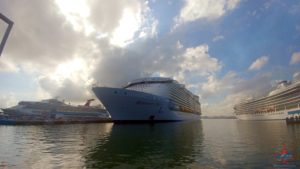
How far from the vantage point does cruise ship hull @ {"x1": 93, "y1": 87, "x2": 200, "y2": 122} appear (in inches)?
2502

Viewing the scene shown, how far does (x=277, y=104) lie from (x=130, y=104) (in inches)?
2605

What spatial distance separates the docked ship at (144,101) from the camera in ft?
210

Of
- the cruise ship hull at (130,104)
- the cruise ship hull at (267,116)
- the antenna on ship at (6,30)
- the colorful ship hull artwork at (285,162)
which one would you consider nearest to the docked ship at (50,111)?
the cruise ship hull at (130,104)

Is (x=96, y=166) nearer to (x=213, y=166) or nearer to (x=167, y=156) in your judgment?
(x=167, y=156)

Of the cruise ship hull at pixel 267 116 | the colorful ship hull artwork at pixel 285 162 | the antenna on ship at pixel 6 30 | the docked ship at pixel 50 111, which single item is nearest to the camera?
the antenna on ship at pixel 6 30

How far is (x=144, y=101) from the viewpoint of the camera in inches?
2660

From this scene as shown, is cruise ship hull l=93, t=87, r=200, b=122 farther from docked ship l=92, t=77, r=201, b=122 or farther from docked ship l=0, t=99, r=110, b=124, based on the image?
docked ship l=0, t=99, r=110, b=124

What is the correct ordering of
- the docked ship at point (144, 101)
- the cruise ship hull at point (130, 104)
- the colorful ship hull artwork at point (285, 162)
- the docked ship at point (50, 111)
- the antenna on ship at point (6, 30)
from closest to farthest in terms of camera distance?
1. the antenna on ship at point (6, 30)
2. the colorful ship hull artwork at point (285, 162)
3. the cruise ship hull at point (130, 104)
4. the docked ship at point (144, 101)
5. the docked ship at point (50, 111)

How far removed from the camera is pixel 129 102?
6481 centimetres

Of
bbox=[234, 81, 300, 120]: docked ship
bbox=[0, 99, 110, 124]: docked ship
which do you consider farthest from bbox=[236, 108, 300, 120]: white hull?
bbox=[0, 99, 110, 124]: docked ship

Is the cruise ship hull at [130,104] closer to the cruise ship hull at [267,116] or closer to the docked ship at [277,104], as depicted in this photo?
the docked ship at [277,104]

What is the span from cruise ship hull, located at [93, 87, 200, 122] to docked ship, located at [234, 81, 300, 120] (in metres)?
46.2

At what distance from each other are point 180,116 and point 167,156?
254 ft

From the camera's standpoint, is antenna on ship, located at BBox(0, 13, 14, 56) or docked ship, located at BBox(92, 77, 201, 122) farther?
docked ship, located at BBox(92, 77, 201, 122)
